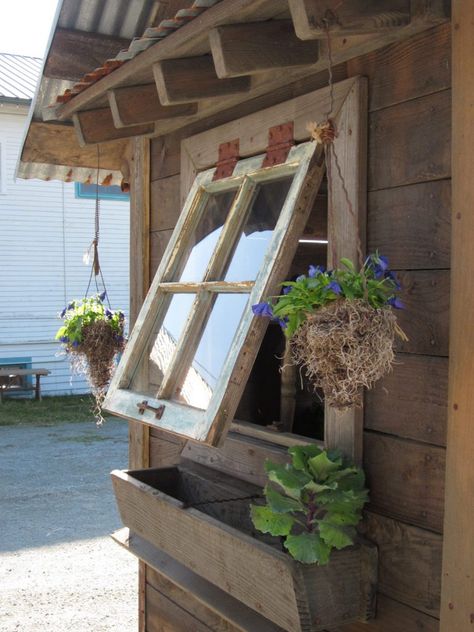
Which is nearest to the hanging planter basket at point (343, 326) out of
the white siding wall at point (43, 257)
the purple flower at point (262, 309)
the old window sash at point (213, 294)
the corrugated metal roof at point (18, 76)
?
the purple flower at point (262, 309)

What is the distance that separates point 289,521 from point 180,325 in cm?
90

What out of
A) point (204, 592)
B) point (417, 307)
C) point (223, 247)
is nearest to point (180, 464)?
point (204, 592)

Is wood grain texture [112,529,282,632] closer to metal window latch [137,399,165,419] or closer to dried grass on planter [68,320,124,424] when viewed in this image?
metal window latch [137,399,165,419]

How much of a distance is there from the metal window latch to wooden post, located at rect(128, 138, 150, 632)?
2.88 ft

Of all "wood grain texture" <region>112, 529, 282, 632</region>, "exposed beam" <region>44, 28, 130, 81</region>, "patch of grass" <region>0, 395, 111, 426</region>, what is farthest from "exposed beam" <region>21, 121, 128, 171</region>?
"patch of grass" <region>0, 395, 111, 426</region>

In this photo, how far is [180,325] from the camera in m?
2.84

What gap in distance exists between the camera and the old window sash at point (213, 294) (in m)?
2.39

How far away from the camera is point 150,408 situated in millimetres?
2744

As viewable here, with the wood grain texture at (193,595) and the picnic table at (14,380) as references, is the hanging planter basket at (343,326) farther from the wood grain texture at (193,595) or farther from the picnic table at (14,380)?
the picnic table at (14,380)

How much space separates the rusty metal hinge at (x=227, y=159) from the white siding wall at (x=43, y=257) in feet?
34.3

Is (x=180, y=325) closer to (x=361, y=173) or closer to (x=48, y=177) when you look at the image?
(x=361, y=173)

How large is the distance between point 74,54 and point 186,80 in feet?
4.08

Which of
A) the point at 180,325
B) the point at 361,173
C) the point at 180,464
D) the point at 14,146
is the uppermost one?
the point at 14,146

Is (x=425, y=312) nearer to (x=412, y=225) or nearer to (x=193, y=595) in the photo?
(x=412, y=225)
